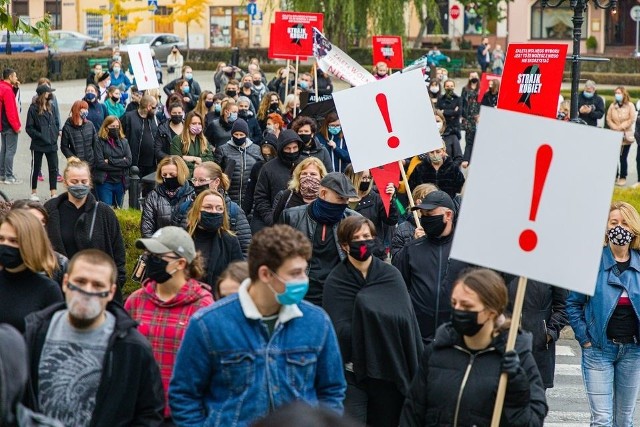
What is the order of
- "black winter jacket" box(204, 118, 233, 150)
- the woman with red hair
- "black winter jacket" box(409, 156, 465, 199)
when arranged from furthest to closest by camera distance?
1. the woman with red hair
2. "black winter jacket" box(204, 118, 233, 150)
3. "black winter jacket" box(409, 156, 465, 199)

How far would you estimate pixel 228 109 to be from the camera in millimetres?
15719

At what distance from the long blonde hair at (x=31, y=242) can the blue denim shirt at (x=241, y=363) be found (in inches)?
64.5

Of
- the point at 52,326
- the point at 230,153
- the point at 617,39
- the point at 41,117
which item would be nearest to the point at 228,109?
the point at 230,153

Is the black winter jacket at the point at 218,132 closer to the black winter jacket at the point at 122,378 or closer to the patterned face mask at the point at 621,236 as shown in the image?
the patterned face mask at the point at 621,236

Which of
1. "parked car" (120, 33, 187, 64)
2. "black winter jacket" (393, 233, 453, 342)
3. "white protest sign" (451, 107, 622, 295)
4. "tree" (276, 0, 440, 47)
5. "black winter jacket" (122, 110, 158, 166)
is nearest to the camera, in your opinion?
"white protest sign" (451, 107, 622, 295)

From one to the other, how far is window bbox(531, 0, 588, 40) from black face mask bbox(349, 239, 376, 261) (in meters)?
59.7

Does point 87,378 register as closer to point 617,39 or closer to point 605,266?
point 605,266

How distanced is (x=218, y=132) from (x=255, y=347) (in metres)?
11.1

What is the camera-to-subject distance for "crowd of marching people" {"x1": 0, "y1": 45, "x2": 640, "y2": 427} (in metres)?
4.93

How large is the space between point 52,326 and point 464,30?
2457 inches

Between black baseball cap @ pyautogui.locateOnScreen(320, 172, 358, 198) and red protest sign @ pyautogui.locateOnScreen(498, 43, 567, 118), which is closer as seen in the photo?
black baseball cap @ pyautogui.locateOnScreen(320, 172, 358, 198)

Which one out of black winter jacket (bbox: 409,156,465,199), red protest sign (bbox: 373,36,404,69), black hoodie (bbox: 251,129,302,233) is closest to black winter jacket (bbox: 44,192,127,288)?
black hoodie (bbox: 251,129,302,233)

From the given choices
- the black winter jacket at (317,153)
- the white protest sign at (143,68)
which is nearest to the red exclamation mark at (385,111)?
the black winter jacket at (317,153)

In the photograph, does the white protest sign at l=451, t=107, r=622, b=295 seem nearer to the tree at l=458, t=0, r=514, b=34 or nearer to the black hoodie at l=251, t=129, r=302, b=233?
the black hoodie at l=251, t=129, r=302, b=233
